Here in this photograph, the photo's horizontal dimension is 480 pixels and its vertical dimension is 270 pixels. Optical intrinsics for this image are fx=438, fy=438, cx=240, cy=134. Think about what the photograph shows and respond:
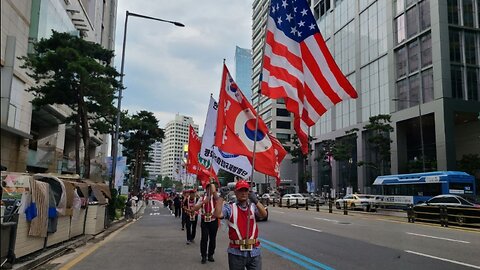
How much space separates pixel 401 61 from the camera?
178ft

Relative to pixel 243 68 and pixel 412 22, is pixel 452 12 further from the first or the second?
pixel 243 68

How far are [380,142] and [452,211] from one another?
95.6ft

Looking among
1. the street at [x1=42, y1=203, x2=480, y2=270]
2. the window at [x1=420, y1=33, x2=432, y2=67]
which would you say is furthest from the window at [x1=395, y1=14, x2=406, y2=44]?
the street at [x1=42, y1=203, x2=480, y2=270]

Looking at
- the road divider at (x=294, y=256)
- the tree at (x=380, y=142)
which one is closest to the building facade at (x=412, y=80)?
the tree at (x=380, y=142)

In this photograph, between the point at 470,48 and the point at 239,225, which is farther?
the point at 470,48

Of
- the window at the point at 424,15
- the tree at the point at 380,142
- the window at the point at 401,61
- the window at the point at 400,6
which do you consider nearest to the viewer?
the window at the point at 424,15

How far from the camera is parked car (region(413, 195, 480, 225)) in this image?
2050 cm

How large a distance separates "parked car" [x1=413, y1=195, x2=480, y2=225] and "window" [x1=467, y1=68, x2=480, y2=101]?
27404 millimetres

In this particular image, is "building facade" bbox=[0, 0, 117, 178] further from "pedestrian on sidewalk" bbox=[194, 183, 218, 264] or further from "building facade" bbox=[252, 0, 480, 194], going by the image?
"building facade" bbox=[252, 0, 480, 194]

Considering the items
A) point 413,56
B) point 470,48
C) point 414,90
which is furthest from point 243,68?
point 470,48

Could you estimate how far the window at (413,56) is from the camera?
5097cm

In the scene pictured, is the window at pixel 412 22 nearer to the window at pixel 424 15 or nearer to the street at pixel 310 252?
the window at pixel 424 15

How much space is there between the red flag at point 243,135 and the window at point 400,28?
50.9 m

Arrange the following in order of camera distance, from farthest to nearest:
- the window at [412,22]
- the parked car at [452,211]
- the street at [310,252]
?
1. the window at [412,22]
2. the parked car at [452,211]
3. the street at [310,252]
